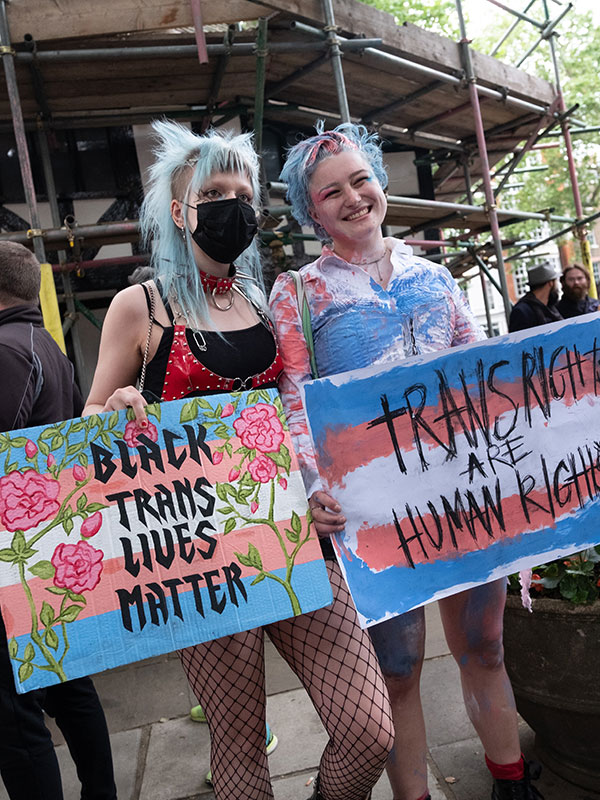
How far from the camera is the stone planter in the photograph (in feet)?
7.43

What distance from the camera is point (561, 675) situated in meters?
2.30

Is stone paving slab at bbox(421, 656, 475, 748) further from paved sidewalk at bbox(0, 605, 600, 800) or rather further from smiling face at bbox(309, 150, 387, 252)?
smiling face at bbox(309, 150, 387, 252)

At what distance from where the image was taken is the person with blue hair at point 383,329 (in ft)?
6.81

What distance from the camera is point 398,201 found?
645 cm

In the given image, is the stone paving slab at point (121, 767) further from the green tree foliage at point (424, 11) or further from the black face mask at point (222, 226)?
the green tree foliage at point (424, 11)

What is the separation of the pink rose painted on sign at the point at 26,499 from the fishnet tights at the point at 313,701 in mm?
527

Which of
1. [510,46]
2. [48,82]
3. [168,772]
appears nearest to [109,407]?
[168,772]

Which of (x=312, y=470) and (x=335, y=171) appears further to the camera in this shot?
(x=335, y=171)

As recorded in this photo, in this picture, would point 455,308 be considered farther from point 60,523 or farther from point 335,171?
point 60,523

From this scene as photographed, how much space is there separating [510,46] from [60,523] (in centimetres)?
2868

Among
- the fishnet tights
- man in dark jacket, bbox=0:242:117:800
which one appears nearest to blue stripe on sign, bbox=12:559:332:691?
the fishnet tights

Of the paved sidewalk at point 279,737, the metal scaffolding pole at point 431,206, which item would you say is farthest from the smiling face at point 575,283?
the paved sidewalk at point 279,737

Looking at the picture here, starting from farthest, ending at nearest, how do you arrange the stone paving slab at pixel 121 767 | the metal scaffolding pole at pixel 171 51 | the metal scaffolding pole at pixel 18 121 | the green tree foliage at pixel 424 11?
the green tree foliage at pixel 424 11 < the metal scaffolding pole at pixel 171 51 < the metal scaffolding pole at pixel 18 121 < the stone paving slab at pixel 121 767

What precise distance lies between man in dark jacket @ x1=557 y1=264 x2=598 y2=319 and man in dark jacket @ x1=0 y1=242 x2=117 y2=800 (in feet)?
17.5
